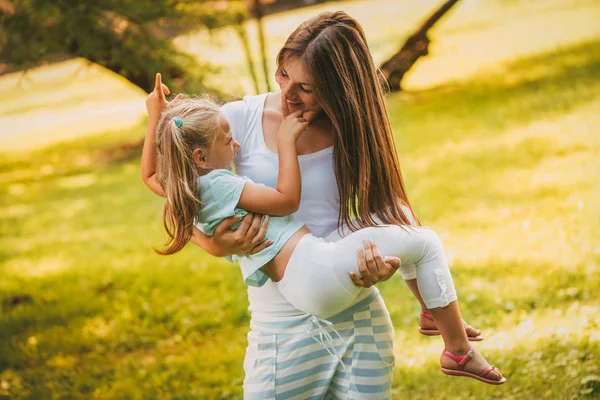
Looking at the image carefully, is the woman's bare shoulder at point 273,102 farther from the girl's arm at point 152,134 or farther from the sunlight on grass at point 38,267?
the sunlight on grass at point 38,267

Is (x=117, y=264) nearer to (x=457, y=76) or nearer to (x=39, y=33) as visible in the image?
(x=39, y=33)

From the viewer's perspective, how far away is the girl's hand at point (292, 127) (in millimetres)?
2285

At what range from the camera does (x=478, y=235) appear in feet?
18.9

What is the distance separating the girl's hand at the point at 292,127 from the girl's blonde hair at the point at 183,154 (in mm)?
222

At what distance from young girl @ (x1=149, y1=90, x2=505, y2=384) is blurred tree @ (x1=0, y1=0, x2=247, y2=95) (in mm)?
2262

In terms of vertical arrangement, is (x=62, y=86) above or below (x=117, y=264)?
below

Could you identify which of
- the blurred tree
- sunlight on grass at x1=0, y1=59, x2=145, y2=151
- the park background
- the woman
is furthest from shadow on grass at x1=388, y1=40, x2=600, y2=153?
the woman

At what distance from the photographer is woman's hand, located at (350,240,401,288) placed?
2143mm

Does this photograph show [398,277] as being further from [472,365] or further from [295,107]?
[295,107]

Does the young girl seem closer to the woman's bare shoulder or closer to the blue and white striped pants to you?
the blue and white striped pants

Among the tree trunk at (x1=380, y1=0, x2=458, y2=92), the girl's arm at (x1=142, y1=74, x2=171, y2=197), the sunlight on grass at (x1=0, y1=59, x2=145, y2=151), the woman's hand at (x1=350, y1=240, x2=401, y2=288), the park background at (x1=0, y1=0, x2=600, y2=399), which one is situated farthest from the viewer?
the sunlight on grass at (x1=0, y1=59, x2=145, y2=151)

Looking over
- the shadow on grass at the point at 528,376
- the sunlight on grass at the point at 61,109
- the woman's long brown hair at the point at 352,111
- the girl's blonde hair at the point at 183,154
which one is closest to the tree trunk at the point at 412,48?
the shadow on grass at the point at 528,376

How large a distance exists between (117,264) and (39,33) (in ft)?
9.34

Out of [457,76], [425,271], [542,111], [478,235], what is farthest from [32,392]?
[457,76]
